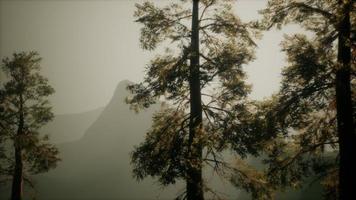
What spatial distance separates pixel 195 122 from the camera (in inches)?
395

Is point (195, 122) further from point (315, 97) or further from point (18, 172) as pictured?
point (18, 172)

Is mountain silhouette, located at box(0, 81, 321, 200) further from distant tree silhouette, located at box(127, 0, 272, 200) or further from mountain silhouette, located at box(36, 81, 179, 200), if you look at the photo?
distant tree silhouette, located at box(127, 0, 272, 200)

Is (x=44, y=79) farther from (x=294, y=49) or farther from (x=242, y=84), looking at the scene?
(x=294, y=49)

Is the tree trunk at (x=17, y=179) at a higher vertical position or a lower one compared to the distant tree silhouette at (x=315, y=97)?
lower

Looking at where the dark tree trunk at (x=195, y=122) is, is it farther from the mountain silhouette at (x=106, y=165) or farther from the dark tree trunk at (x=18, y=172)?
the mountain silhouette at (x=106, y=165)

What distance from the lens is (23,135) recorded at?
1686cm

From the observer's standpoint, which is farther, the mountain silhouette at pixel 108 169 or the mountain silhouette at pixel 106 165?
the mountain silhouette at pixel 106 165

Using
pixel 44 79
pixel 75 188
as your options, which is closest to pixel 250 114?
pixel 44 79

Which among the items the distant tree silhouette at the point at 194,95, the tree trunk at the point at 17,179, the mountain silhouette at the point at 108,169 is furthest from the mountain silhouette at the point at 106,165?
the distant tree silhouette at the point at 194,95

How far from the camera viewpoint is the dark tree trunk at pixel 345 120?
338 inches

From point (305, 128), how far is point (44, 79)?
1579 cm

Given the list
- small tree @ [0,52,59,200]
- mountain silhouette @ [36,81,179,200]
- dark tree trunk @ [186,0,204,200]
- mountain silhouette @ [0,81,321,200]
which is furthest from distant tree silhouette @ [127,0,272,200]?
mountain silhouette @ [36,81,179,200]

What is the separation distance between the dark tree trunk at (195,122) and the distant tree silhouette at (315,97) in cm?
230

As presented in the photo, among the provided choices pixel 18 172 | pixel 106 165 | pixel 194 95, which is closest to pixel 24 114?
pixel 18 172
